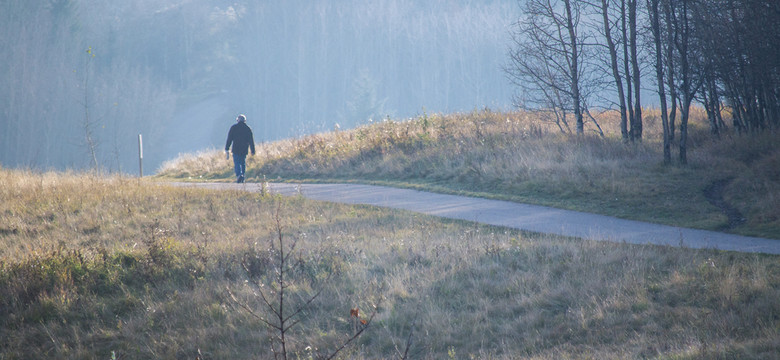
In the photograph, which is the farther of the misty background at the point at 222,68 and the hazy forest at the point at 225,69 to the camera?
the misty background at the point at 222,68

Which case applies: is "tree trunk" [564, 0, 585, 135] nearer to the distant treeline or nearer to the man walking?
the distant treeline

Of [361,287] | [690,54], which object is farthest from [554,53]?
[361,287]

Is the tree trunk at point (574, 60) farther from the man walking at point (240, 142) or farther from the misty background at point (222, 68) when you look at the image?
the misty background at point (222, 68)

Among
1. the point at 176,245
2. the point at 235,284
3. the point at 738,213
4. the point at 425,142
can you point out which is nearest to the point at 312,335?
the point at 235,284

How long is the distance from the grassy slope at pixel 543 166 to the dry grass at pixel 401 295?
2.99 meters

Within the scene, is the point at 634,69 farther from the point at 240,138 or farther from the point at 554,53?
the point at 240,138

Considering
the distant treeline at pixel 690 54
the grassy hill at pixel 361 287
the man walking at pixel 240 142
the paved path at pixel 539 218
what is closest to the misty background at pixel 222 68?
the distant treeline at pixel 690 54

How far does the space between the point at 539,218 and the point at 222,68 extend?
84.5m

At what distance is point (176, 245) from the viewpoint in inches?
293

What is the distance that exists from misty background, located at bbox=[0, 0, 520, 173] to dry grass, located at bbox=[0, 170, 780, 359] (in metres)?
54.5

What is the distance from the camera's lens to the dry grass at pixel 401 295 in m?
4.68

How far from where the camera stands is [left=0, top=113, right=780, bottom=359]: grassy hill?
4.73m

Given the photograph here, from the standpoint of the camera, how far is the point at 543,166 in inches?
480

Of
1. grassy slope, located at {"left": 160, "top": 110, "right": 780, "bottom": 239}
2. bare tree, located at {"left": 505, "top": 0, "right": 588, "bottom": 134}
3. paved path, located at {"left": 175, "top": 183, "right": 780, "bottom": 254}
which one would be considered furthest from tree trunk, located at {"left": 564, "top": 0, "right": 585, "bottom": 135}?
paved path, located at {"left": 175, "top": 183, "right": 780, "bottom": 254}
